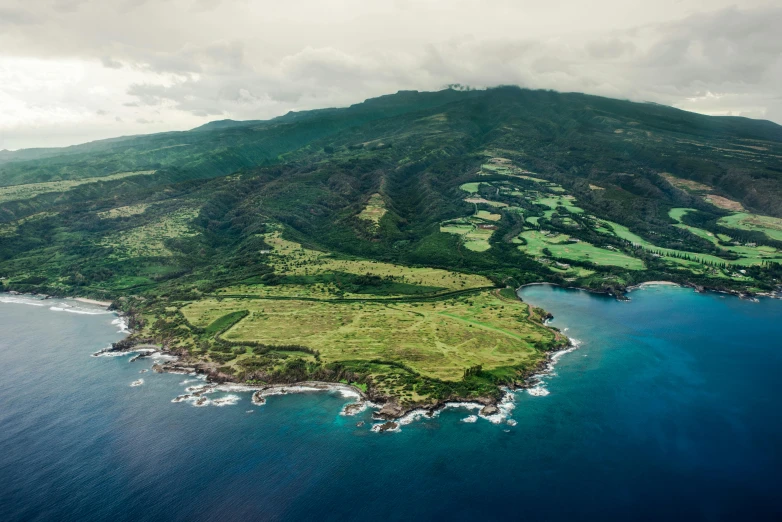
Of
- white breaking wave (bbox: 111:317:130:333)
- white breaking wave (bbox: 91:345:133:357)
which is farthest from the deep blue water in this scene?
white breaking wave (bbox: 111:317:130:333)

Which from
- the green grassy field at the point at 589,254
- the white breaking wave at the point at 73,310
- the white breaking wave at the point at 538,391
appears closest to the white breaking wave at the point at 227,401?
the white breaking wave at the point at 538,391

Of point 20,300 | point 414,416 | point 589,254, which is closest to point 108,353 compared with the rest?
point 20,300

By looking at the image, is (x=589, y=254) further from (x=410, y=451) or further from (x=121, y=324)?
(x=121, y=324)

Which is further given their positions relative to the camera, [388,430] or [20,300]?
[20,300]

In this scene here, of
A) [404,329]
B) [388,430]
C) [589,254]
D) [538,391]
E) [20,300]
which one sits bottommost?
[538,391]

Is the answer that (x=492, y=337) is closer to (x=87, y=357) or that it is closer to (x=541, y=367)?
(x=541, y=367)

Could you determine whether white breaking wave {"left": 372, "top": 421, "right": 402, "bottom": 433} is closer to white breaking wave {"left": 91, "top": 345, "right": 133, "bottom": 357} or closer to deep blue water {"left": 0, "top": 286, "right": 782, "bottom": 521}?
deep blue water {"left": 0, "top": 286, "right": 782, "bottom": 521}

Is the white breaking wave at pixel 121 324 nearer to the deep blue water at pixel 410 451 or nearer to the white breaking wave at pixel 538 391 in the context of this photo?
the deep blue water at pixel 410 451

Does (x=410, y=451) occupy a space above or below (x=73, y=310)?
below
